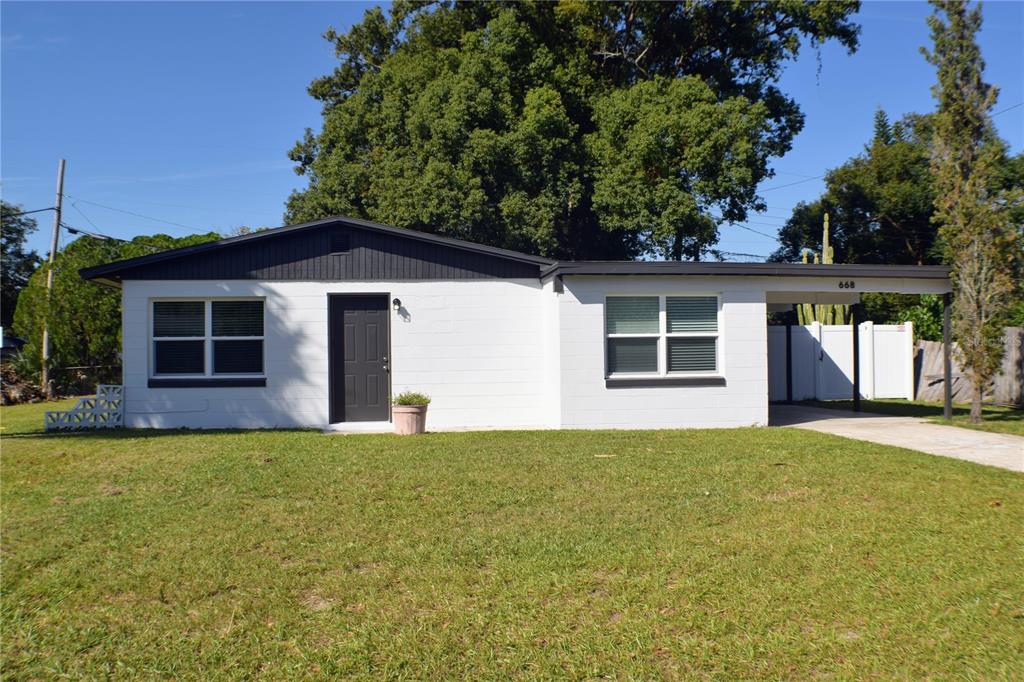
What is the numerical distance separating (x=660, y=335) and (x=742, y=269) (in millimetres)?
1718

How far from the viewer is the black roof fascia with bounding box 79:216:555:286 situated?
12.4 meters

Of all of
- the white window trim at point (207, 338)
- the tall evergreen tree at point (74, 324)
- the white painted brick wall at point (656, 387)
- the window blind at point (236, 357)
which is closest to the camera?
the white painted brick wall at point (656, 387)

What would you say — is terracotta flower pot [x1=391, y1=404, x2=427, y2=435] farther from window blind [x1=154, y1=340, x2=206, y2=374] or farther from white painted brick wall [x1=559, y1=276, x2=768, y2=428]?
window blind [x1=154, y1=340, x2=206, y2=374]

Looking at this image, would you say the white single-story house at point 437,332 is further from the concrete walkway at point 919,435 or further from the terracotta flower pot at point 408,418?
the concrete walkway at point 919,435

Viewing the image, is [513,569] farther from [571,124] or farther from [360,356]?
[571,124]

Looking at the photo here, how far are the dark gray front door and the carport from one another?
22.3ft

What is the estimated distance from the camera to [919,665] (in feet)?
12.5

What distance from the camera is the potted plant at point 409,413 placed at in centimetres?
1159

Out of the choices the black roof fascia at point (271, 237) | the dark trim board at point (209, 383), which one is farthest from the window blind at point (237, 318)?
the black roof fascia at point (271, 237)

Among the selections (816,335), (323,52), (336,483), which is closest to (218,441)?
(336,483)

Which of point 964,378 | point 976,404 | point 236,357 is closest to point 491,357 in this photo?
point 236,357

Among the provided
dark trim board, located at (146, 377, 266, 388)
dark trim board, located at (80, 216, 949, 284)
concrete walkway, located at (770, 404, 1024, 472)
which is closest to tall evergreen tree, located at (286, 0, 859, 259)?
dark trim board, located at (80, 216, 949, 284)

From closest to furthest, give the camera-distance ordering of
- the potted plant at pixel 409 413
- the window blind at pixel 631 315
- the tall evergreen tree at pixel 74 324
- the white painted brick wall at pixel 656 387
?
1. the potted plant at pixel 409 413
2. the white painted brick wall at pixel 656 387
3. the window blind at pixel 631 315
4. the tall evergreen tree at pixel 74 324

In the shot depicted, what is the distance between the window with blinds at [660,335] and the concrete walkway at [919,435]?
1.91m
